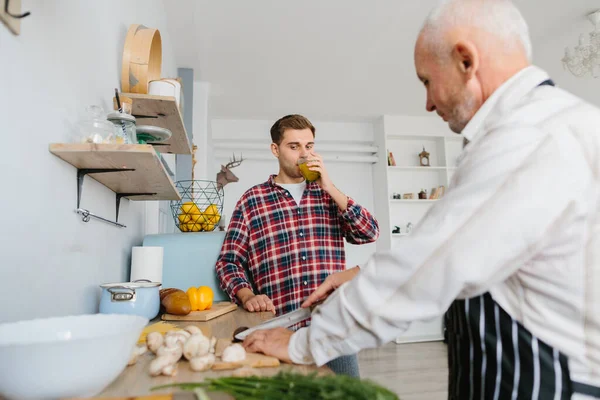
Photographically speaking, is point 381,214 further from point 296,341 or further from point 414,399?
point 296,341

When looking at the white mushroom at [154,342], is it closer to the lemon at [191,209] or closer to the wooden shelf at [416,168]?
the lemon at [191,209]

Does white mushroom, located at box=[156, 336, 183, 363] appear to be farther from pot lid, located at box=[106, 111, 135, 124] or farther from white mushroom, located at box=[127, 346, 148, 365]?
pot lid, located at box=[106, 111, 135, 124]

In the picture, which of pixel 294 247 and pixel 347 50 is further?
pixel 347 50

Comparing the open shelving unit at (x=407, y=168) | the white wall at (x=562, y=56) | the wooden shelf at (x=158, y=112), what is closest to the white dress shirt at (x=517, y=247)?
the wooden shelf at (x=158, y=112)

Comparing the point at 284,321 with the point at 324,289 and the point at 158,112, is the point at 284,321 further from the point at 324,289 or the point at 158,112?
the point at 158,112

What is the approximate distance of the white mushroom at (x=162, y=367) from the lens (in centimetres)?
71

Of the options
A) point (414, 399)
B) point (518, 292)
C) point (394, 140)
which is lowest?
point (414, 399)

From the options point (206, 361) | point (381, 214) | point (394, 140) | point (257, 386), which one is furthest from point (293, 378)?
point (394, 140)

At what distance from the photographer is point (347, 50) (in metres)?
3.83

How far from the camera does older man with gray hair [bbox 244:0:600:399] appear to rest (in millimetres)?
642

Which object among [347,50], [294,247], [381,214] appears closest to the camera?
[294,247]

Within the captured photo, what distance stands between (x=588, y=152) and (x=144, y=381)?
2.76 feet

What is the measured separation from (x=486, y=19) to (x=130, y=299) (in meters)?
1.16

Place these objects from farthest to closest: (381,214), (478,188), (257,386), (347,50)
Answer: (381,214) < (347,50) < (478,188) < (257,386)
